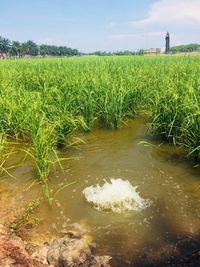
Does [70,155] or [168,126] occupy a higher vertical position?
[168,126]

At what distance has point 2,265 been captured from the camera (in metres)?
2.19

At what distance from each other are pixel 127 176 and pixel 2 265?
206 centimetres

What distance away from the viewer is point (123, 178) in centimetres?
390

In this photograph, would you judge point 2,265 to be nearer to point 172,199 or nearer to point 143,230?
point 143,230

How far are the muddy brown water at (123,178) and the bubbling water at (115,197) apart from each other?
71 millimetres

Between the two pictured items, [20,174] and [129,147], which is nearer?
[20,174]

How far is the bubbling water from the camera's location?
3223 mm

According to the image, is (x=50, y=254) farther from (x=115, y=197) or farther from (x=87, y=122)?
(x=87, y=122)

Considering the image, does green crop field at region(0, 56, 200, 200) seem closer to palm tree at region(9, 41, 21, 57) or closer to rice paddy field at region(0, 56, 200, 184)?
rice paddy field at region(0, 56, 200, 184)

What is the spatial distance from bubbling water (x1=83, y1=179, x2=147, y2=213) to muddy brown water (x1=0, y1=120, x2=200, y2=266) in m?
0.07

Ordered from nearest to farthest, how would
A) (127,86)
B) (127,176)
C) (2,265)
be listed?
(2,265)
(127,176)
(127,86)

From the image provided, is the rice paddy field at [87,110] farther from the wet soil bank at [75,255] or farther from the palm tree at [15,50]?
the palm tree at [15,50]

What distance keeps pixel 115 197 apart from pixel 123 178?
0.63 m

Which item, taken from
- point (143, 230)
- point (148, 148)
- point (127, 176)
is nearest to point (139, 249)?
point (143, 230)
